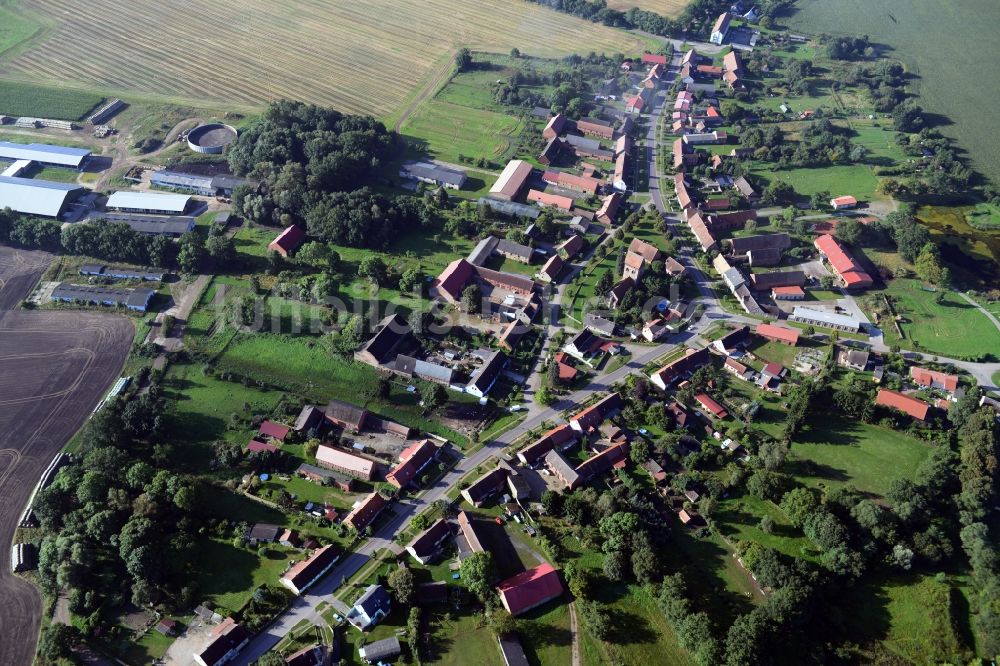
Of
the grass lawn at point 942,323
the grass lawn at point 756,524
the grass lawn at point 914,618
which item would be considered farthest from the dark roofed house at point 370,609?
the grass lawn at point 942,323

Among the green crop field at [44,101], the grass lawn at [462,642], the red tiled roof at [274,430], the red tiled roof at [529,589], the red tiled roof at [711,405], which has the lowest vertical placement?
the grass lawn at [462,642]

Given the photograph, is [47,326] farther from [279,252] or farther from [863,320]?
[863,320]

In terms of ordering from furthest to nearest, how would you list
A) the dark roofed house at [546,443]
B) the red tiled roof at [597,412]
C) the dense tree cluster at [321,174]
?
1. the dense tree cluster at [321,174]
2. the red tiled roof at [597,412]
3. the dark roofed house at [546,443]

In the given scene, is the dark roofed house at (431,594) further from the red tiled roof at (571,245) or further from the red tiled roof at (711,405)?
the red tiled roof at (571,245)

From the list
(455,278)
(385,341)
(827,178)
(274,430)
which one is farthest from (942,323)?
(274,430)

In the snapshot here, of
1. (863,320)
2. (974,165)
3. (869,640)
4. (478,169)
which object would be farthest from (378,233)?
(974,165)

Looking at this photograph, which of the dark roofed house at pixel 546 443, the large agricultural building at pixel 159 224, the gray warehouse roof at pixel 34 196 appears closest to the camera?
the dark roofed house at pixel 546 443

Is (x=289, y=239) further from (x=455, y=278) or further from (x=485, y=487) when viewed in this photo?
(x=485, y=487)
